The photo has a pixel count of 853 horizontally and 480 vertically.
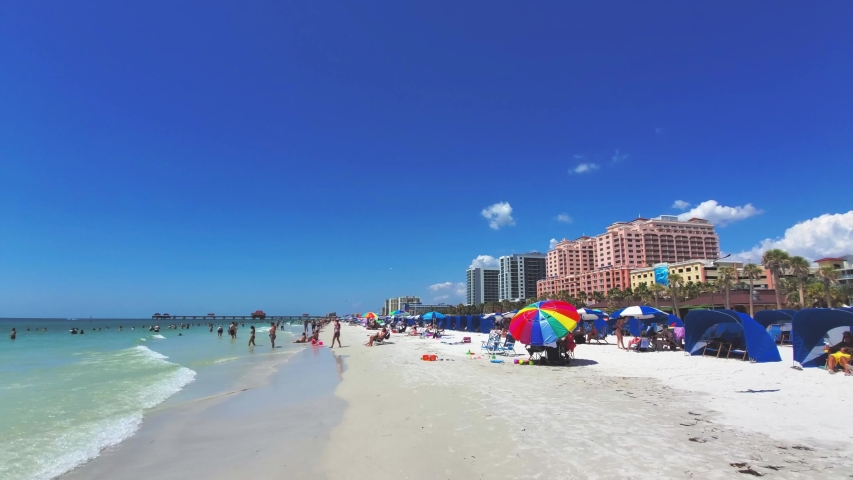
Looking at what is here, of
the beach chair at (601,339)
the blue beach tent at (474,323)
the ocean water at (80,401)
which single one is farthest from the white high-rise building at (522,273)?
the ocean water at (80,401)

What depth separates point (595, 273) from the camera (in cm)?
11894

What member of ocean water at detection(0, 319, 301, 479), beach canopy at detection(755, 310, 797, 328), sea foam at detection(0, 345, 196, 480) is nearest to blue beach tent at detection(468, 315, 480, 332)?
beach canopy at detection(755, 310, 797, 328)

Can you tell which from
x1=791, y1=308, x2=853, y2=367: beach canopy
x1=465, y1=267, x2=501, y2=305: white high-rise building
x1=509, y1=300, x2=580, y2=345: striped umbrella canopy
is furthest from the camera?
x1=465, y1=267, x2=501, y2=305: white high-rise building

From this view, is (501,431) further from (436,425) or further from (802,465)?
(802,465)

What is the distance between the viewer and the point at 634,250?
121875 millimetres

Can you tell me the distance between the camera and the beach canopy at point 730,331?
12362mm

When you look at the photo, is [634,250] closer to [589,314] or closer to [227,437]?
[589,314]

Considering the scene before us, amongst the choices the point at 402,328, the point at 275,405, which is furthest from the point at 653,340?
the point at 402,328

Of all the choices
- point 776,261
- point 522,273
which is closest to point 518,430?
point 776,261

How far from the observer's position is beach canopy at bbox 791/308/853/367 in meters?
11.1

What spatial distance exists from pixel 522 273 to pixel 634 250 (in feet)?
176

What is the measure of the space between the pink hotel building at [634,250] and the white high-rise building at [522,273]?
3181cm

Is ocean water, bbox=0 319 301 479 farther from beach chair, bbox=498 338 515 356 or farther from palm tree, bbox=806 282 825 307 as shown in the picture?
palm tree, bbox=806 282 825 307

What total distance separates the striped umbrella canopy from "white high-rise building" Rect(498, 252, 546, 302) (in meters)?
158
